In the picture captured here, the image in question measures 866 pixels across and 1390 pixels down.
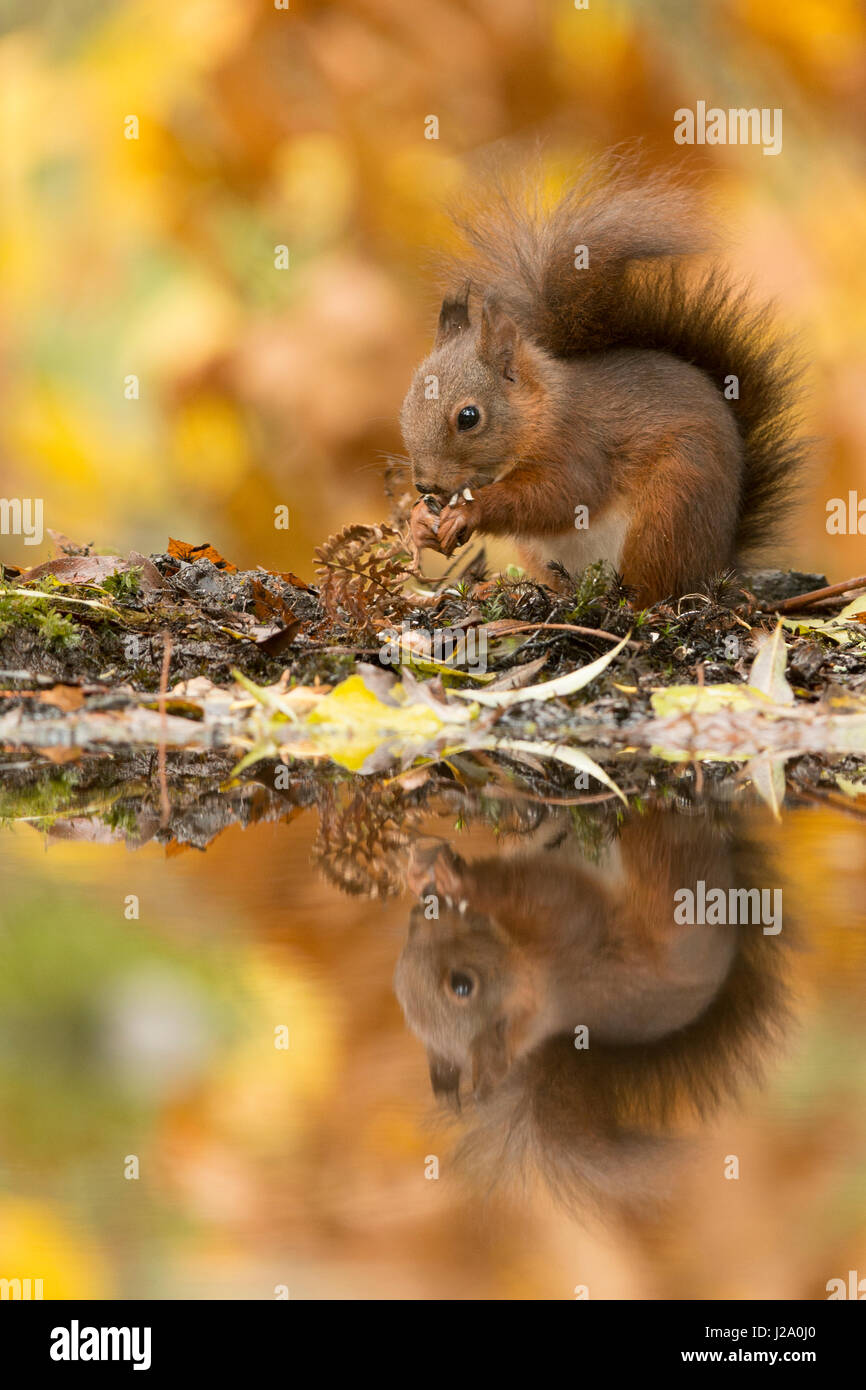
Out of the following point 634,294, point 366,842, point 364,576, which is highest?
point 634,294

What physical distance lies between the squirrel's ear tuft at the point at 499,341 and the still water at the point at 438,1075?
1.80m

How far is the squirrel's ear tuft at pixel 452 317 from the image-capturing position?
10.1 ft

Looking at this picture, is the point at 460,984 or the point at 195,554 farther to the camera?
the point at 195,554

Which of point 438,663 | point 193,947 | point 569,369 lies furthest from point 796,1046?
point 569,369

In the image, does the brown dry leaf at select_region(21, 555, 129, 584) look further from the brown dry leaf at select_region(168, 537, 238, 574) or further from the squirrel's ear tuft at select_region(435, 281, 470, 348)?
the squirrel's ear tuft at select_region(435, 281, 470, 348)

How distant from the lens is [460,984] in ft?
3.28

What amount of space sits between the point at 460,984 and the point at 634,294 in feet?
8.66

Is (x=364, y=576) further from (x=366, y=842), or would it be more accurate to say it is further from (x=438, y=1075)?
(x=438, y=1075)

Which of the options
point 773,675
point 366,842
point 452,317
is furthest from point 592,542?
point 366,842

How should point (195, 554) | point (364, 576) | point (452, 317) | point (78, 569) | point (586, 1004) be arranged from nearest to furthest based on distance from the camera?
1. point (586, 1004)
2. point (364, 576)
3. point (452, 317)
4. point (78, 569)
5. point (195, 554)

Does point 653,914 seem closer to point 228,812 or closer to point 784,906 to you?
point 784,906

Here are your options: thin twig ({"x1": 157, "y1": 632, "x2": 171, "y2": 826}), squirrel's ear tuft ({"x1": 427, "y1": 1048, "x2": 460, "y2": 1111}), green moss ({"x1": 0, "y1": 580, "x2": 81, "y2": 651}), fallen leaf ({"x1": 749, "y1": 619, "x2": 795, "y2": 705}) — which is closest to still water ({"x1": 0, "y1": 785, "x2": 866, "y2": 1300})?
squirrel's ear tuft ({"x1": 427, "y1": 1048, "x2": 460, "y2": 1111})

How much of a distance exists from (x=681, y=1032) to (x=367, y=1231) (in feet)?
1.14

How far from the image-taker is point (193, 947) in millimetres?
1070
